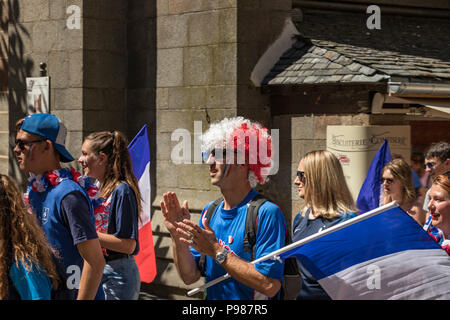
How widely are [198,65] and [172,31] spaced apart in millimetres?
654

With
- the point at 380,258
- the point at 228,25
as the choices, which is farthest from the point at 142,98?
the point at 380,258

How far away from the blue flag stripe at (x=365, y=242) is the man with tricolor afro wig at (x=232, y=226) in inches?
7.5

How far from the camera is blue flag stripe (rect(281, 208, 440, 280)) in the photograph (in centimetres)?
400

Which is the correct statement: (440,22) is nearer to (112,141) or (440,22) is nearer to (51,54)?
(51,54)

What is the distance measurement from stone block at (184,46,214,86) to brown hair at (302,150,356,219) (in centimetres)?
477

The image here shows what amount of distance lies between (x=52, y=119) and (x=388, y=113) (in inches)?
214

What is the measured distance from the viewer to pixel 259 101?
955 cm

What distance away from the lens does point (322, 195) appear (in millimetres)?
4844

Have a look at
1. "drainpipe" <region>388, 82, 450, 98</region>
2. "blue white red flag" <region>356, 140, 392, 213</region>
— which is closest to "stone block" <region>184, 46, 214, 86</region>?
"drainpipe" <region>388, 82, 450, 98</region>

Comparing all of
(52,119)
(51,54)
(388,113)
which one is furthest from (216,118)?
(52,119)

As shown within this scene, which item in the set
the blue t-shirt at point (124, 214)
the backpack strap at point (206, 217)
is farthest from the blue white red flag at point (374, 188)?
the backpack strap at point (206, 217)

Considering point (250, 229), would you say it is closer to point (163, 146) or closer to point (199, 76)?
point (199, 76)

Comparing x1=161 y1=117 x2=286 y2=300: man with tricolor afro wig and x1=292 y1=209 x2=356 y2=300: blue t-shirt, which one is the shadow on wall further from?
x1=161 y1=117 x2=286 y2=300: man with tricolor afro wig
